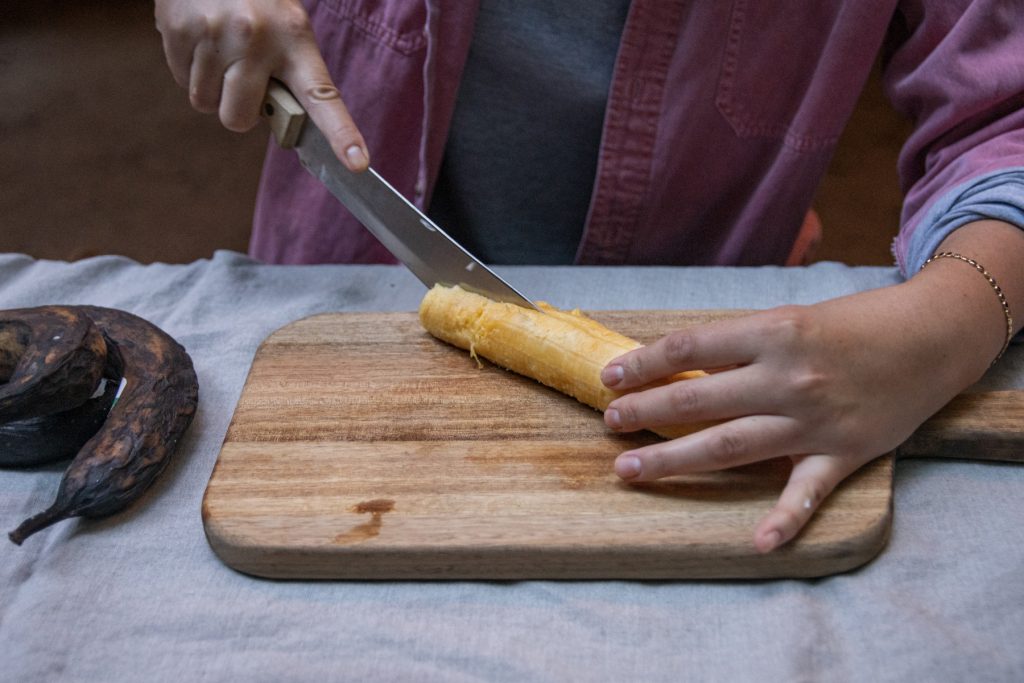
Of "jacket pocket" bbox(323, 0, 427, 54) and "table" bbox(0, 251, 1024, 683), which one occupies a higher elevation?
"jacket pocket" bbox(323, 0, 427, 54)

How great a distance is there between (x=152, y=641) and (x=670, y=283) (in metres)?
0.90

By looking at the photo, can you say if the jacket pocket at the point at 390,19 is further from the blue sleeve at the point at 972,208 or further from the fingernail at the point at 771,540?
the fingernail at the point at 771,540

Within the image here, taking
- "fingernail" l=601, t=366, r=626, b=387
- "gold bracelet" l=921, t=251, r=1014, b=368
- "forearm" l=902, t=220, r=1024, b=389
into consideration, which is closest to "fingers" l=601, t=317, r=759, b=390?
"fingernail" l=601, t=366, r=626, b=387

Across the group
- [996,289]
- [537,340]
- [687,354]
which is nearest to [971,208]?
[996,289]

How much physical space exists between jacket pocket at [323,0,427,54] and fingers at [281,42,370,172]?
0.81ft

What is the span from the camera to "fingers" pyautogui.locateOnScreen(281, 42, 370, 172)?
108 cm

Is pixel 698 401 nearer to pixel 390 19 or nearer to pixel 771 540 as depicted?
pixel 771 540

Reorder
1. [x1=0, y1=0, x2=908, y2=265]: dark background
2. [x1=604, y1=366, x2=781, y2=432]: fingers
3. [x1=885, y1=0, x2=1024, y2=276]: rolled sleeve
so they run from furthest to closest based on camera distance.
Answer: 1. [x1=0, y1=0, x2=908, y2=265]: dark background
2. [x1=885, y1=0, x2=1024, y2=276]: rolled sleeve
3. [x1=604, y1=366, x2=781, y2=432]: fingers

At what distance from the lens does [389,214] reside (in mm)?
1204

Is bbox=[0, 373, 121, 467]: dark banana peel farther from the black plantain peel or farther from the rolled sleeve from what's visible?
the rolled sleeve

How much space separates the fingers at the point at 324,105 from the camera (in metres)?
1.08

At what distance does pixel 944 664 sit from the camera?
80cm

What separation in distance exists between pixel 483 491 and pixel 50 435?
0.52m

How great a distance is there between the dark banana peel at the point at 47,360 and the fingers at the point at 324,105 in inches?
14.6
